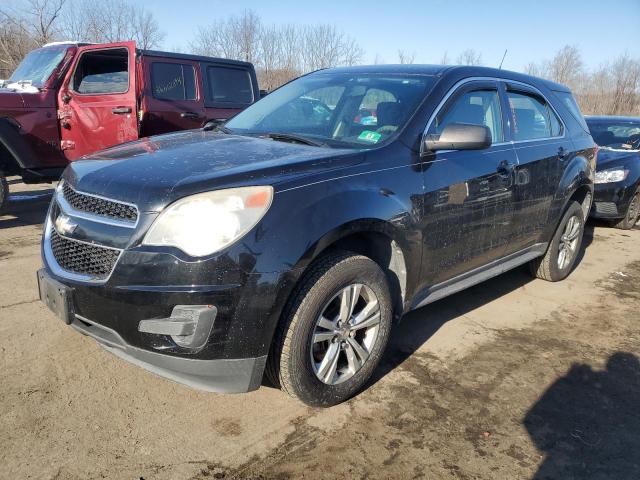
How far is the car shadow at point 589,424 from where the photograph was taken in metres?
2.50

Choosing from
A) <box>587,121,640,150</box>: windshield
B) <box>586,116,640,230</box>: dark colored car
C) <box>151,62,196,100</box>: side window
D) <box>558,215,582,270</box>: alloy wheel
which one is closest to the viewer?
<box>558,215,582,270</box>: alloy wheel

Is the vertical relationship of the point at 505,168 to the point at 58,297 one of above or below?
above

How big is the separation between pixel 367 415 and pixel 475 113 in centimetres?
223

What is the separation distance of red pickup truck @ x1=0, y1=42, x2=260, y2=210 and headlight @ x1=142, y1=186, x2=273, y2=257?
4607 mm

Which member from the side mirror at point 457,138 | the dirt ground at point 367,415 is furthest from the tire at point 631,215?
the side mirror at point 457,138

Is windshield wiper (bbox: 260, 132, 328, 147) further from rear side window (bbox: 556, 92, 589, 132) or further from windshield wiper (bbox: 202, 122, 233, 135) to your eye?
rear side window (bbox: 556, 92, 589, 132)

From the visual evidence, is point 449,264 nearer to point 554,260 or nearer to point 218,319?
point 218,319

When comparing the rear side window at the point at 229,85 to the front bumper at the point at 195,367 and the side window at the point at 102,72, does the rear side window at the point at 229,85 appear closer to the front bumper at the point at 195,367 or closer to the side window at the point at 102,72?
the side window at the point at 102,72

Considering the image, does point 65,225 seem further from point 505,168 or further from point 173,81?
point 173,81

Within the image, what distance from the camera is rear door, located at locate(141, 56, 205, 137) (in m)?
6.54

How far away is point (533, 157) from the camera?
13.6 ft

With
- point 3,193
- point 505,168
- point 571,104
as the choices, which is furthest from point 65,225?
point 3,193

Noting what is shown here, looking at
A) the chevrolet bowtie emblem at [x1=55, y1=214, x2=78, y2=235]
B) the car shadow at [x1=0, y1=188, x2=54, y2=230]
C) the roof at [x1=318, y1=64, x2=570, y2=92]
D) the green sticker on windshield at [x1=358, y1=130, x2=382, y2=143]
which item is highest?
the roof at [x1=318, y1=64, x2=570, y2=92]

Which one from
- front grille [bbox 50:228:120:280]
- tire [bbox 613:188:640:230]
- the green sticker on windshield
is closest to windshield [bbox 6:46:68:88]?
front grille [bbox 50:228:120:280]
